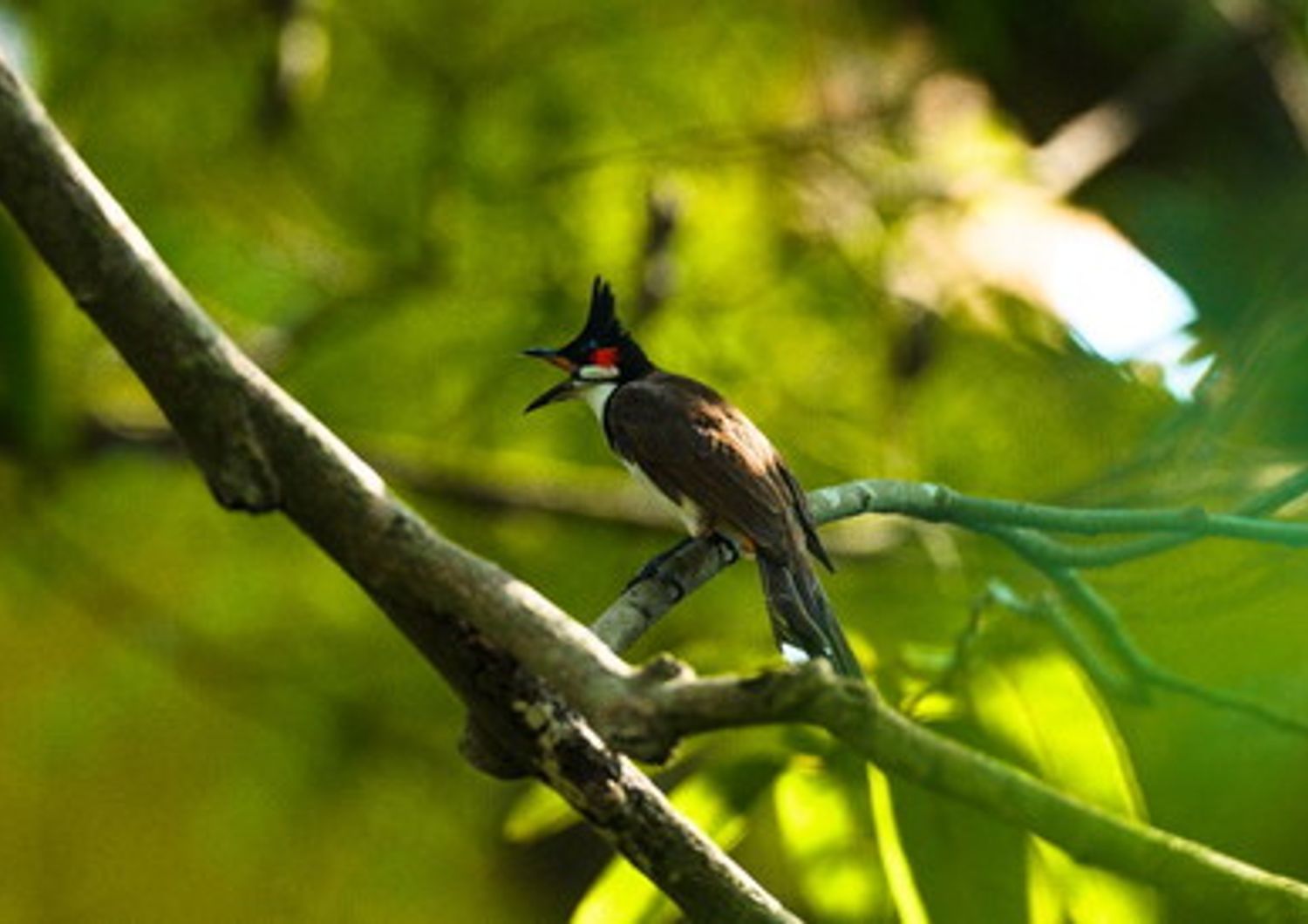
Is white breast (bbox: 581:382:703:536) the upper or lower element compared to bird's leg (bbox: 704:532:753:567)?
upper

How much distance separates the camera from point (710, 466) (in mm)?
1206

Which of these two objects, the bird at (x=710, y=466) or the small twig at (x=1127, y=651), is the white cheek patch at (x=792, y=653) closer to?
the bird at (x=710, y=466)

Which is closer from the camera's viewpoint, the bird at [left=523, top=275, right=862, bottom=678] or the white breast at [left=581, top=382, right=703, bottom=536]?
the bird at [left=523, top=275, right=862, bottom=678]

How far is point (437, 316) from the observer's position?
2.00m

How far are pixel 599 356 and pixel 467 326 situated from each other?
1.87 feet

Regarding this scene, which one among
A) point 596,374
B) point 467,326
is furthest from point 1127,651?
point 467,326

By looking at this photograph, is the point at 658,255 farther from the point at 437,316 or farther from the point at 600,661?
the point at 600,661

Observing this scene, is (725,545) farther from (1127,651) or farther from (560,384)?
(1127,651)

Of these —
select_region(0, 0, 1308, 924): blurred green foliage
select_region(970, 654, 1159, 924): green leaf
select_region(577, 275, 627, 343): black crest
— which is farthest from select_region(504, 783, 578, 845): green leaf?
select_region(0, 0, 1308, 924): blurred green foliage

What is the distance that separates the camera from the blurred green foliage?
1.93 m

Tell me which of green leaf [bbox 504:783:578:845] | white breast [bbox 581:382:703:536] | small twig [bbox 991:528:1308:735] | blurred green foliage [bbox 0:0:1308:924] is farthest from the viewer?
blurred green foliage [bbox 0:0:1308:924]

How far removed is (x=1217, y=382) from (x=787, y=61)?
145 cm

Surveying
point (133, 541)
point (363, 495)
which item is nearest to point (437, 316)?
point (133, 541)

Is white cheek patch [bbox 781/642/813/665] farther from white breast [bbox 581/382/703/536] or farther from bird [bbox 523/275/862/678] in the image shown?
white breast [bbox 581/382/703/536]
